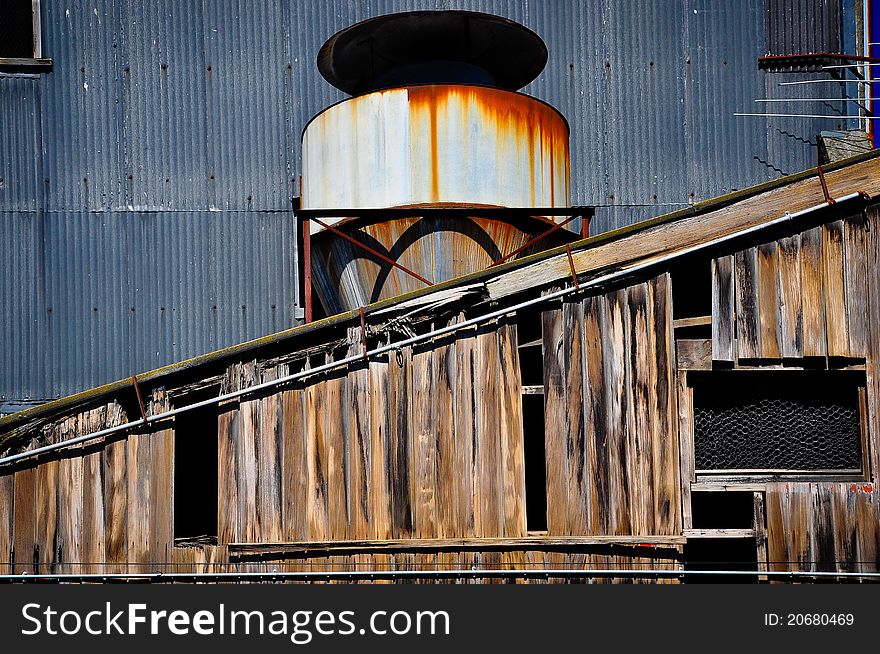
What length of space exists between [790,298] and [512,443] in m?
2.77

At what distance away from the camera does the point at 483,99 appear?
9828 millimetres

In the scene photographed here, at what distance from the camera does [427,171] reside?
385 inches

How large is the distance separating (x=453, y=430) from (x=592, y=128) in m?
6.77

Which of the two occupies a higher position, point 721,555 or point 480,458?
point 480,458

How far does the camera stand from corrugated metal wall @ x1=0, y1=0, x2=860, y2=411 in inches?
501

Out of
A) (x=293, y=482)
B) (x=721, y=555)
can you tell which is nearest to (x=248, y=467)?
(x=293, y=482)

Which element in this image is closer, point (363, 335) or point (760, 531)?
point (760, 531)

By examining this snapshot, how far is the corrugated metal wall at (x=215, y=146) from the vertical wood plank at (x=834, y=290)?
509cm

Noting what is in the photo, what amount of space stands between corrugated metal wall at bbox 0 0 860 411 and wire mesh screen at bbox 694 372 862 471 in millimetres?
5242

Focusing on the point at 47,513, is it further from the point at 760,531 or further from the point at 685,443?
the point at 760,531

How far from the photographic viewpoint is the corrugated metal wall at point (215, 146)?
501 inches

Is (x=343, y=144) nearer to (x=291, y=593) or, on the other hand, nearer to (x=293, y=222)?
(x=293, y=222)

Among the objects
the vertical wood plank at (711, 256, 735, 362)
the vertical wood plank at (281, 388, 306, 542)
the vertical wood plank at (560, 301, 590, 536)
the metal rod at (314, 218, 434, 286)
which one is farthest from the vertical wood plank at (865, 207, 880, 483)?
the vertical wood plank at (281, 388, 306, 542)

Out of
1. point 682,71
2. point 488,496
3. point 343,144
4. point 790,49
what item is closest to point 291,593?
point 488,496
